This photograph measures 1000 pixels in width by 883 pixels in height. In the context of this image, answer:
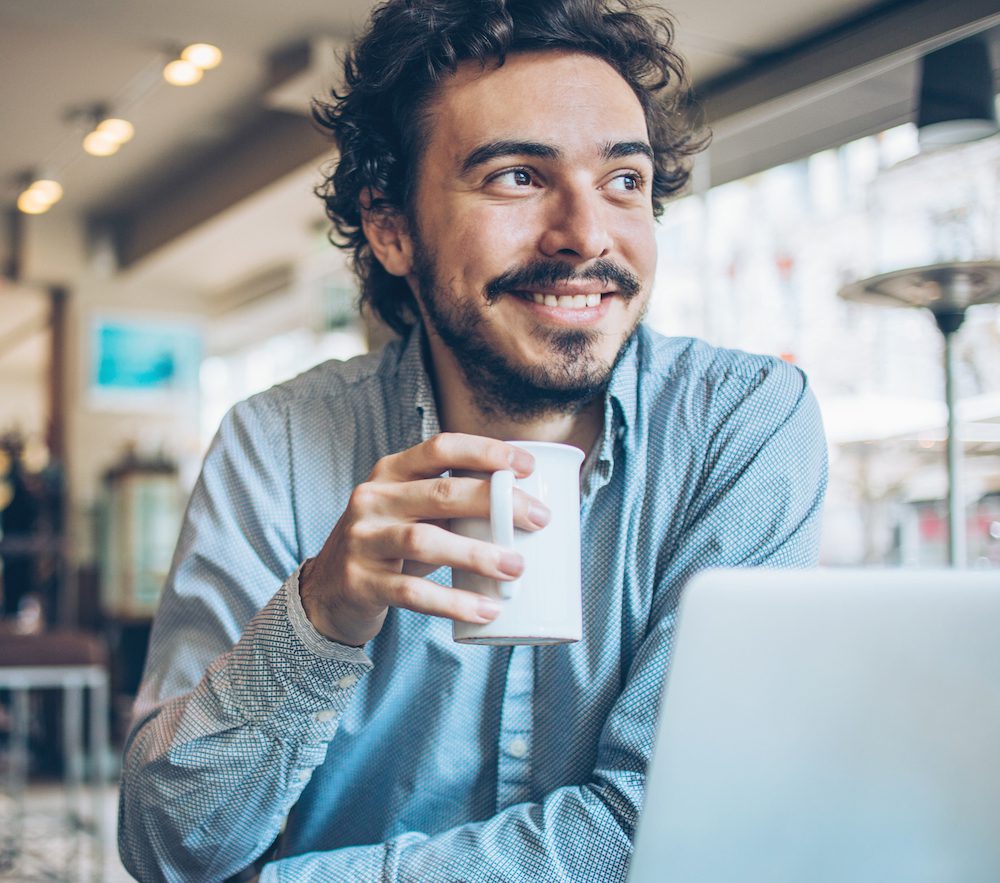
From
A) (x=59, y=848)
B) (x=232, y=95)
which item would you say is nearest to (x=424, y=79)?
(x=59, y=848)

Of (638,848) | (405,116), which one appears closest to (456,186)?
(405,116)

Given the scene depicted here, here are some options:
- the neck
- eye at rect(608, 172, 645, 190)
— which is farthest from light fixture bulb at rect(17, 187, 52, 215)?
eye at rect(608, 172, 645, 190)

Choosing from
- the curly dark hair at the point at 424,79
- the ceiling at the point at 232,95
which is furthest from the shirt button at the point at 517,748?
the ceiling at the point at 232,95

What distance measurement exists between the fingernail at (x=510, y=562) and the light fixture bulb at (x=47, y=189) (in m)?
6.13

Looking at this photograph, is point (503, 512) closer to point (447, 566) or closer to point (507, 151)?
point (447, 566)

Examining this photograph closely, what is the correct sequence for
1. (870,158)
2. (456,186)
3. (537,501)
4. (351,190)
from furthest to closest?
(870,158) < (351,190) < (456,186) < (537,501)

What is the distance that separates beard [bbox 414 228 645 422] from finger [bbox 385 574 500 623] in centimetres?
39

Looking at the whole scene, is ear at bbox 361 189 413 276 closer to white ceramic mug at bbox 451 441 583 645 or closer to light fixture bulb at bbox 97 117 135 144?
white ceramic mug at bbox 451 441 583 645

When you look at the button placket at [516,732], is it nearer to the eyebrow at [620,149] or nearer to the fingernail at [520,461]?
the fingernail at [520,461]

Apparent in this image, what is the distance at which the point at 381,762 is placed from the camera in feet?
3.73

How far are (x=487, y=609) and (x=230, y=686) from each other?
0.32m

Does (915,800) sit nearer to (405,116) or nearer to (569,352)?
(569,352)

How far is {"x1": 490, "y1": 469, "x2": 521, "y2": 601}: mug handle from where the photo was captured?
28.4 inches

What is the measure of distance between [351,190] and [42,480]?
539cm
